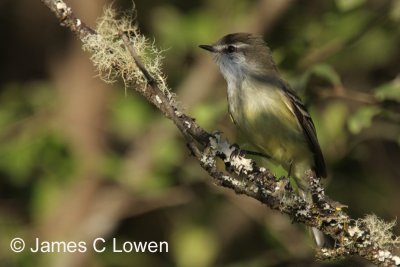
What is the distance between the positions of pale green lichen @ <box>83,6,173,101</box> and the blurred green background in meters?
1.83

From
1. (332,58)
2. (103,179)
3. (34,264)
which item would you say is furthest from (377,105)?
(34,264)

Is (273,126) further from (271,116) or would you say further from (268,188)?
(268,188)

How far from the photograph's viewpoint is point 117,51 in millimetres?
2918

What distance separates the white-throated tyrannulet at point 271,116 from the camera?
4.98 m

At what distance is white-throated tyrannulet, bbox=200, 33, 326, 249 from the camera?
4977 mm

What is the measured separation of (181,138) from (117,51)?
3.28 m

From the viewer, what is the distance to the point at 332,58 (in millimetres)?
5645

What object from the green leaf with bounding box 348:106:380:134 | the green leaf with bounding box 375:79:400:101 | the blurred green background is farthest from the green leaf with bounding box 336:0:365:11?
the green leaf with bounding box 348:106:380:134

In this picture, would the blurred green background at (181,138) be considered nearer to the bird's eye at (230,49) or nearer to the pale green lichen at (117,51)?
the bird's eye at (230,49)

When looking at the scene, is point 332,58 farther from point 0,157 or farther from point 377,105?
point 0,157

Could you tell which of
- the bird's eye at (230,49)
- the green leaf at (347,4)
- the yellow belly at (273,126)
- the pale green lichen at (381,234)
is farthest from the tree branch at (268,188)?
the bird's eye at (230,49)

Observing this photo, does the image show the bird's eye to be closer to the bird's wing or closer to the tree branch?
the bird's wing

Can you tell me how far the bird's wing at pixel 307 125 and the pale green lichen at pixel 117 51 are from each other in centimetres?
235

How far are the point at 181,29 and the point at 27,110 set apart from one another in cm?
140
